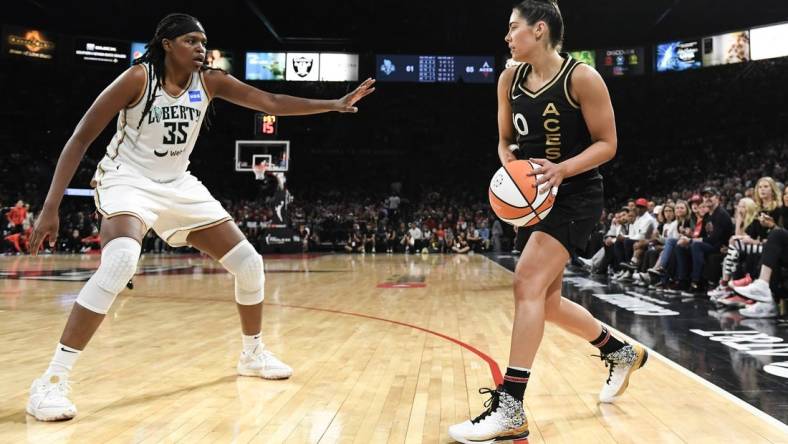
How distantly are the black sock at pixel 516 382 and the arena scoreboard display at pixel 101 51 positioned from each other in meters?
25.9

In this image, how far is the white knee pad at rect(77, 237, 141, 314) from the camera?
2418 millimetres

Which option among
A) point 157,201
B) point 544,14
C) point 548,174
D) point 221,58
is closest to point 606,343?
point 548,174

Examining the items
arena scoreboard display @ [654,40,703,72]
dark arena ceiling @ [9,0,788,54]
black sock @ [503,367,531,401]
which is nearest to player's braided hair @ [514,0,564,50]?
black sock @ [503,367,531,401]

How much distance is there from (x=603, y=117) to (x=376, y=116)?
1019 inches

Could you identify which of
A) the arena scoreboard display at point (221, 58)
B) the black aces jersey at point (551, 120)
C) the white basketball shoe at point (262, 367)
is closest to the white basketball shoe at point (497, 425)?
the black aces jersey at point (551, 120)

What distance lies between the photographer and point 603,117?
223cm

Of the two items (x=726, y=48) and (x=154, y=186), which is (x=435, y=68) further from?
(x=154, y=186)

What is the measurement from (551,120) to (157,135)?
175 centimetres

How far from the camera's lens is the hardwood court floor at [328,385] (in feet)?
7.02

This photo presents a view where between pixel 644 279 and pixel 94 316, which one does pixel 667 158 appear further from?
pixel 94 316

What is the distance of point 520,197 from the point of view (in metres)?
2.17

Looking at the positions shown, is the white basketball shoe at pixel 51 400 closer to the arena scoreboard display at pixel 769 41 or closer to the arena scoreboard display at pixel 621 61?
the arena scoreboard display at pixel 621 61

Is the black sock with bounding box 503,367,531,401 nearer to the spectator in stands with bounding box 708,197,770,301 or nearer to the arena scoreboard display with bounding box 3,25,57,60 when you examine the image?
the spectator in stands with bounding box 708,197,770,301

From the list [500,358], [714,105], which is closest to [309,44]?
[714,105]
